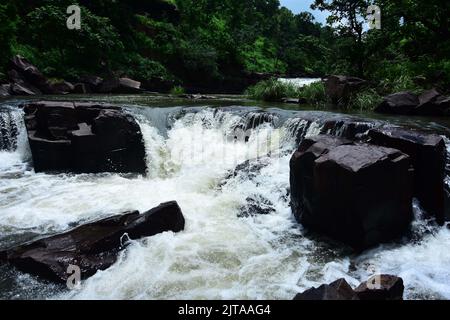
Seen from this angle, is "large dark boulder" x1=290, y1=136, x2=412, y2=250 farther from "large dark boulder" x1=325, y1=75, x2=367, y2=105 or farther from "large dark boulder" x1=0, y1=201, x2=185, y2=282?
"large dark boulder" x1=325, y1=75, x2=367, y2=105

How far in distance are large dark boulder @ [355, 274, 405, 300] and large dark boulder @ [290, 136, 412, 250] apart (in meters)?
1.49

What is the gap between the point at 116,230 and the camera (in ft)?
18.9

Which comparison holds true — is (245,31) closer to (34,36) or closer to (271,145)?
(34,36)

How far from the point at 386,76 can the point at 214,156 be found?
33.0ft

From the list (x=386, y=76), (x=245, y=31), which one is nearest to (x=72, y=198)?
(x=386, y=76)

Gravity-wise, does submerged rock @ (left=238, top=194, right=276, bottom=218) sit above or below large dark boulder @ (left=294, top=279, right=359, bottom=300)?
below

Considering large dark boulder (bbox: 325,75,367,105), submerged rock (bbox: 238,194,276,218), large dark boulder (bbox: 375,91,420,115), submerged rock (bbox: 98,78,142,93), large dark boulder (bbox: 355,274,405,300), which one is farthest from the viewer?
submerged rock (bbox: 98,78,142,93)

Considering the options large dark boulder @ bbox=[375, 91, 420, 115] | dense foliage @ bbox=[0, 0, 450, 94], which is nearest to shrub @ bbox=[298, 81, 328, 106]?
dense foliage @ bbox=[0, 0, 450, 94]

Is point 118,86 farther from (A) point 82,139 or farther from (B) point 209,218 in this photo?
(B) point 209,218

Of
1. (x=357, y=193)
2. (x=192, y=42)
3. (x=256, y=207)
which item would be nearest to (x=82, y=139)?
(x=256, y=207)

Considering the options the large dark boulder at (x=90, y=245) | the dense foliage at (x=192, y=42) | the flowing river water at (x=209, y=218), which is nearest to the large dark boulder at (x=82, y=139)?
the flowing river water at (x=209, y=218)

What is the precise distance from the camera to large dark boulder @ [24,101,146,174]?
32.9 feet

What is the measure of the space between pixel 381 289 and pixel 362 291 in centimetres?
19

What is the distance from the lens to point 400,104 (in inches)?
478
